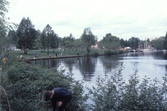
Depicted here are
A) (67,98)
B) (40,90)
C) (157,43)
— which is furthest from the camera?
(157,43)

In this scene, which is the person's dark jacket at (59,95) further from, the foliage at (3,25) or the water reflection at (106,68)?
the foliage at (3,25)

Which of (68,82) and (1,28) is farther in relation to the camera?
(1,28)

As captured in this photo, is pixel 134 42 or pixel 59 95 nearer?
pixel 59 95

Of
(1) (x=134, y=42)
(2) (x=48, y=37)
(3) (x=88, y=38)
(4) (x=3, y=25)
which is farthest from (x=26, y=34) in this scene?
(1) (x=134, y=42)

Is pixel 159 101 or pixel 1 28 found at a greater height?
pixel 1 28

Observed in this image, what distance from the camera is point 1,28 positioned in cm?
986

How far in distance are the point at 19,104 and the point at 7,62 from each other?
11.0 ft

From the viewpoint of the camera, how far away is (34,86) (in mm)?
7953

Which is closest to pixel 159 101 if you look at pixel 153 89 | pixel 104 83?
pixel 153 89

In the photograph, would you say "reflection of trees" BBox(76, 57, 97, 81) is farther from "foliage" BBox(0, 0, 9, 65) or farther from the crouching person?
the crouching person

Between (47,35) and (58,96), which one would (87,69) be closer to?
(58,96)

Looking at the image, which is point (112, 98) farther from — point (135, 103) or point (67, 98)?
point (67, 98)

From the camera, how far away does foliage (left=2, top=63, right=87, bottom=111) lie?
7.21m

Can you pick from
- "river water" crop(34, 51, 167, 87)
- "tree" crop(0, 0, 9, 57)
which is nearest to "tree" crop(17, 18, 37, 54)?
"river water" crop(34, 51, 167, 87)
